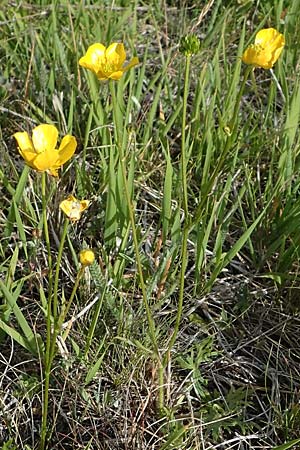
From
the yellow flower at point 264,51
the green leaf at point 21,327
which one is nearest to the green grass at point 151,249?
the green leaf at point 21,327

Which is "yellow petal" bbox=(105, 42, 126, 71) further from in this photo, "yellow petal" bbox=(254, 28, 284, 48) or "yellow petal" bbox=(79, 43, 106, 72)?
"yellow petal" bbox=(254, 28, 284, 48)

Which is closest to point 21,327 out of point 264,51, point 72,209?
point 72,209

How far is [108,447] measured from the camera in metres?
1.27

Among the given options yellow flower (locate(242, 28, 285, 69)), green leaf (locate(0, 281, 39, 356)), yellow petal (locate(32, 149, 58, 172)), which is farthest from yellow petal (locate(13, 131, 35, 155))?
yellow flower (locate(242, 28, 285, 69))

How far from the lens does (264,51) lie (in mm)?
1177

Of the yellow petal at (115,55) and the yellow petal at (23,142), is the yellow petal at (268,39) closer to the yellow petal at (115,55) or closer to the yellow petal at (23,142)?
the yellow petal at (115,55)

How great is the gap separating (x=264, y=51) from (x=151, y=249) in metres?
0.57

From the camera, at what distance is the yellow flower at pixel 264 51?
45.8 inches

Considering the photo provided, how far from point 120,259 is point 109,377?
263mm

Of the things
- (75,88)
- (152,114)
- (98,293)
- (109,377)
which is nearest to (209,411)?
(109,377)

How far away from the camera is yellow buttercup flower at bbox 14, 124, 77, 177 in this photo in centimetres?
104

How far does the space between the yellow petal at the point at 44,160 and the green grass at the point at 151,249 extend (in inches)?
1.4

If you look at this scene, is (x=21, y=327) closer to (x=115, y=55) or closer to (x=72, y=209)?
(x=72, y=209)

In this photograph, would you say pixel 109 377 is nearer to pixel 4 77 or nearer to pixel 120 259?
pixel 120 259
